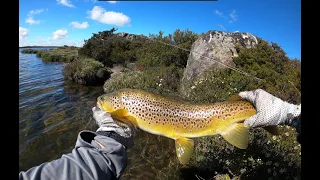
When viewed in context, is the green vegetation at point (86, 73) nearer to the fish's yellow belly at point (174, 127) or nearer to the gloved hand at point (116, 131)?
the fish's yellow belly at point (174, 127)

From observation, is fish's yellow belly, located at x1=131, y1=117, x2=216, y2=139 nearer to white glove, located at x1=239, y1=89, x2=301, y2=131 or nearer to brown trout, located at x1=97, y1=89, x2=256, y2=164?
brown trout, located at x1=97, y1=89, x2=256, y2=164

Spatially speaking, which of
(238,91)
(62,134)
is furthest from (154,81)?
(62,134)

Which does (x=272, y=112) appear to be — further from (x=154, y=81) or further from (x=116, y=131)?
(x=154, y=81)

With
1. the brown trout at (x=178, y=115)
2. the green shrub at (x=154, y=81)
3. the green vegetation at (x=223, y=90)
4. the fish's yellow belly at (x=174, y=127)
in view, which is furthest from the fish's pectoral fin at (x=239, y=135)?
the green shrub at (x=154, y=81)
